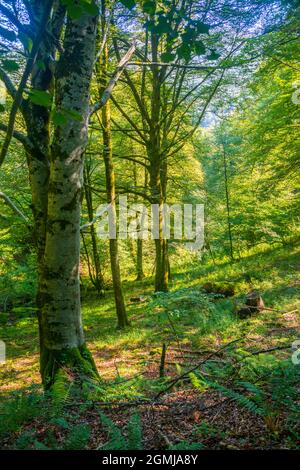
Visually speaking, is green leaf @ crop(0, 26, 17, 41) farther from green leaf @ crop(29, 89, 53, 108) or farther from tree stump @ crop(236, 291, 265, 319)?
tree stump @ crop(236, 291, 265, 319)

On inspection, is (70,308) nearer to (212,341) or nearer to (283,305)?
(212,341)

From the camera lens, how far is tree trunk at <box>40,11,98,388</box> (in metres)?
3.36

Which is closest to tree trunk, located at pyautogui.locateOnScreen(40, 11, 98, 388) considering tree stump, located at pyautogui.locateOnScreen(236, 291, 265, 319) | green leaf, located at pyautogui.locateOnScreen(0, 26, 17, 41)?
green leaf, located at pyautogui.locateOnScreen(0, 26, 17, 41)

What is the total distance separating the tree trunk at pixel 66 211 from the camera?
132 inches

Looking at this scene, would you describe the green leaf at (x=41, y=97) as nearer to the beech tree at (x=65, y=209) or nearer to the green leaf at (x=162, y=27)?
the green leaf at (x=162, y=27)

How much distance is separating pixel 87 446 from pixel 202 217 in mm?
17305

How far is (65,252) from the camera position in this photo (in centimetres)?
343

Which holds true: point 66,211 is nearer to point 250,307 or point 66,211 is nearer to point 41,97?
point 41,97

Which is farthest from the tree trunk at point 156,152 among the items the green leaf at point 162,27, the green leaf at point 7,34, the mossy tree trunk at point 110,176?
the green leaf at point 7,34

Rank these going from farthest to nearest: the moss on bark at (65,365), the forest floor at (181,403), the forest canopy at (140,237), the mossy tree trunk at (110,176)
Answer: the mossy tree trunk at (110,176) → the moss on bark at (65,365) → the forest canopy at (140,237) → the forest floor at (181,403)

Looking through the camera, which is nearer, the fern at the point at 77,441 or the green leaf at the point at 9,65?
the green leaf at the point at 9,65

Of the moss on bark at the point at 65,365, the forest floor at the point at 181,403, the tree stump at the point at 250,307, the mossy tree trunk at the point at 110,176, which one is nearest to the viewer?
the forest floor at the point at 181,403

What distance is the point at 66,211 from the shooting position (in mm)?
3424

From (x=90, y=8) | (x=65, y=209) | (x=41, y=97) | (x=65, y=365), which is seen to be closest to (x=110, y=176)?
(x=65, y=209)
